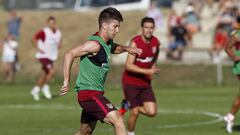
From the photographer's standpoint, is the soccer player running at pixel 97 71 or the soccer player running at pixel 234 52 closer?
the soccer player running at pixel 97 71

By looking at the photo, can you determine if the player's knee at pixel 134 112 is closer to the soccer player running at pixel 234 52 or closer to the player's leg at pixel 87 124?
the soccer player running at pixel 234 52

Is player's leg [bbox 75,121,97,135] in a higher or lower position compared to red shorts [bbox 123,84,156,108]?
higher

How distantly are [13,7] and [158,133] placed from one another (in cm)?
4009

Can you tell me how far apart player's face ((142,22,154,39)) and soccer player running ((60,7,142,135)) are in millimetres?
4244

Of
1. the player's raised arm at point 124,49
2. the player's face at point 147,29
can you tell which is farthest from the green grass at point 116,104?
the player's raised arm at point 124,49

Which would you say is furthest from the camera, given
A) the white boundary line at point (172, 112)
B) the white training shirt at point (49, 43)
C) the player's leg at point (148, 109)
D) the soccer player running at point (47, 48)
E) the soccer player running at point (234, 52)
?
the white training shirt at point (49, 43)

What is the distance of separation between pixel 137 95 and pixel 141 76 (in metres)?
0.41

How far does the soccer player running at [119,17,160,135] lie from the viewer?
1948 centimetres

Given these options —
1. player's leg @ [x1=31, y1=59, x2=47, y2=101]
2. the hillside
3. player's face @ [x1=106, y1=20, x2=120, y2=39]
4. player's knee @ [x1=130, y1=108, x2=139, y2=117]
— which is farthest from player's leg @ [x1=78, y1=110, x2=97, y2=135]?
the hillside

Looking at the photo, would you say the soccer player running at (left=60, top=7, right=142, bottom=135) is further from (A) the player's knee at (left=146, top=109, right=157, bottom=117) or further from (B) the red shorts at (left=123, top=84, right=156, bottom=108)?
(B) the red shorts at (left=123, top=84, right=156, bottom=108)

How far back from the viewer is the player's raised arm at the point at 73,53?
46.6ft

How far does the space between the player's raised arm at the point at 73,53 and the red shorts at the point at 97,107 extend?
2.63 ft

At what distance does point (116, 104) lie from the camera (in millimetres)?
27844

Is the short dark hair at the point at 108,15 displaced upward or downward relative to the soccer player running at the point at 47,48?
upward
